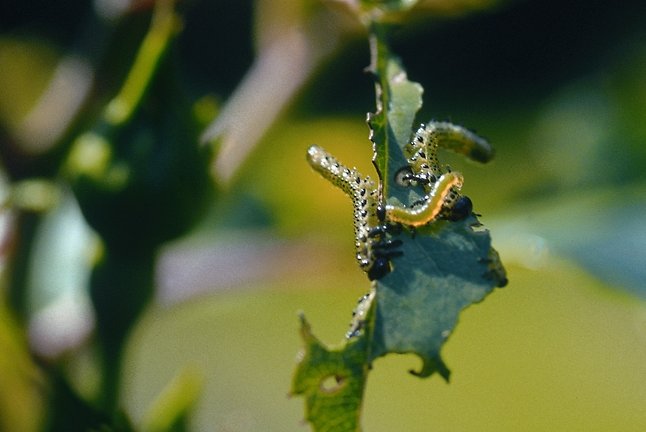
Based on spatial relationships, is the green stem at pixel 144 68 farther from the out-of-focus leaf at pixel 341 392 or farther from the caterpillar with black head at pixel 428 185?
the out-of-focus leaf at pixel 341 392

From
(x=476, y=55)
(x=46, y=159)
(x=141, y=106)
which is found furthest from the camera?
(x=476, y=55)

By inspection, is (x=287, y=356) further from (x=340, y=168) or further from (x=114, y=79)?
(x=340, y=168)

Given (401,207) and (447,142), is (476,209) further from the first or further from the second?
(401,207)

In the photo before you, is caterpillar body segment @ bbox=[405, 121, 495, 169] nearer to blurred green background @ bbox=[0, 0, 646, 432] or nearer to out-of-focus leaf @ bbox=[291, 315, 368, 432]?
out-of-focus leaf @ bbox=[291, 315, 368, 432]

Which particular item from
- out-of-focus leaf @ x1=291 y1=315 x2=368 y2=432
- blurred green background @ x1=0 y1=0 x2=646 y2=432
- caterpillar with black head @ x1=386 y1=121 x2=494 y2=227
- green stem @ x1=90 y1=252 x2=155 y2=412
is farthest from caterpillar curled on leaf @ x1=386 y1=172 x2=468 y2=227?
green stem @ x1=90 y1=252 x2=155 y2=412

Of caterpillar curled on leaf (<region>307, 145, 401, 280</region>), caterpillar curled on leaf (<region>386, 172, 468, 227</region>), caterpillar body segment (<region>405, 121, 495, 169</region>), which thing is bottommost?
caterpillar curled on leaf (<region>307, 145, 401, 280</region>)

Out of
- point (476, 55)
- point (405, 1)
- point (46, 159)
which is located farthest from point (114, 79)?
point (476, 55)
